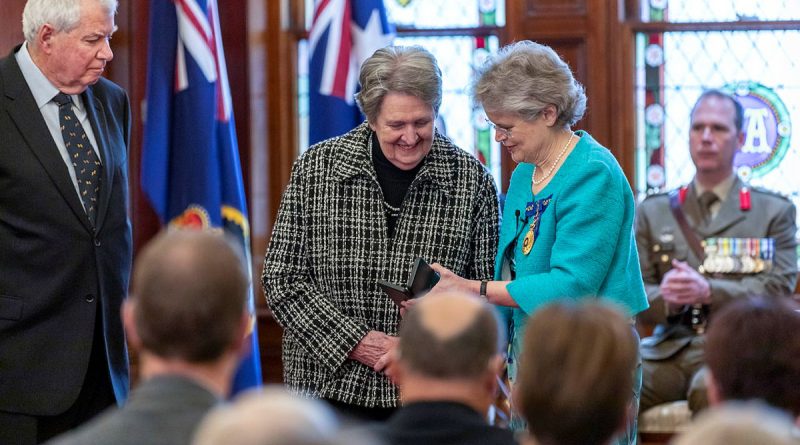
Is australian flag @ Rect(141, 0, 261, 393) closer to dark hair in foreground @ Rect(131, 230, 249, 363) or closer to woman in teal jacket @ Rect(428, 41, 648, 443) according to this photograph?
woman in teal jacket @ Rect(428, 41, 648, 443)

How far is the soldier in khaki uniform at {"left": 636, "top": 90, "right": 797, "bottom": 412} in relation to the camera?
5.10 m

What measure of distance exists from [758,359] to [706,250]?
329 centimetres

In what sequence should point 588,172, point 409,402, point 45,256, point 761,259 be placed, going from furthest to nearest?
point 761,259, point 45,256, point 588,172, point 409,402

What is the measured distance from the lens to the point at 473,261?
374 cm

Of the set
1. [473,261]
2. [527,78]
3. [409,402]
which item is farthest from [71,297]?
[409,402]

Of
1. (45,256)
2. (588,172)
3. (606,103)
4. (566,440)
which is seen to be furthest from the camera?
(606,103)

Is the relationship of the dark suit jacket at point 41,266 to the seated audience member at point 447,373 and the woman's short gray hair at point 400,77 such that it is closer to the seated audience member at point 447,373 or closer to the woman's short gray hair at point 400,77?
the woman's short gray hair at point 400,77

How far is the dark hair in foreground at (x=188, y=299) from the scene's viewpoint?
74.6 inches

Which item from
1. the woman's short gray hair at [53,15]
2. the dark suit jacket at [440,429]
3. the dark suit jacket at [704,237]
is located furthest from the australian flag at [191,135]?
the dark suit jacket at [440,429]

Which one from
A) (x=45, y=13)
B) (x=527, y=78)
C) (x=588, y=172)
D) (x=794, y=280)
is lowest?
(x=794, y=280)

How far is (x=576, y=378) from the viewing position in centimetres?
191

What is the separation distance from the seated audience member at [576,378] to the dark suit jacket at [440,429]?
0.26 feet

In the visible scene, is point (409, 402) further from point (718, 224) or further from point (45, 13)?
point (718, 224)

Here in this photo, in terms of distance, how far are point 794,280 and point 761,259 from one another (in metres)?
0.18
